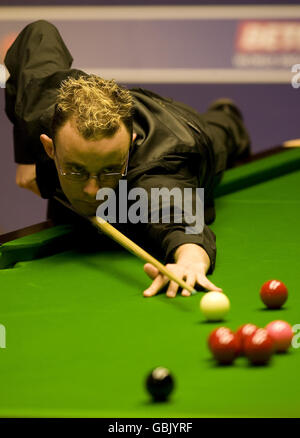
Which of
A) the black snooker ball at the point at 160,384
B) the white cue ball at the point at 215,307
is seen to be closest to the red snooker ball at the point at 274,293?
the white cue ball at the point at 215,307

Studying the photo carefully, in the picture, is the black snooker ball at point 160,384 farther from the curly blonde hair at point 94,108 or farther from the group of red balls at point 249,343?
the curly blonde hair at point 94,108

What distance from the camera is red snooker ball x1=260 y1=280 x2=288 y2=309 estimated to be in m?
2.06

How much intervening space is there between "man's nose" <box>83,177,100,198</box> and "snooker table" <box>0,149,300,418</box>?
27 cm

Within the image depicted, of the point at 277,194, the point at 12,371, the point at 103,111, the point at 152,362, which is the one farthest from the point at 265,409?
the point at 277,194

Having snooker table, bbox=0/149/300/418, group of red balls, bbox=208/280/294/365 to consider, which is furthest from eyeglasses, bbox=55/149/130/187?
group of red balls, bbox=208/280/294/365

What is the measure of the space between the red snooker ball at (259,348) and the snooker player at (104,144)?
0.57m

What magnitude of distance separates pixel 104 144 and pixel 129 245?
0.34m

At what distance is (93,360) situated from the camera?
1.75 m

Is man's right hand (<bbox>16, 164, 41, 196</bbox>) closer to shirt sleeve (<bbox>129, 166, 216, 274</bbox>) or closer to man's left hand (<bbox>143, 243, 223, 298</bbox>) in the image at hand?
shirt sleeve (<bbox>129, 166, 216, 274</bbox>)

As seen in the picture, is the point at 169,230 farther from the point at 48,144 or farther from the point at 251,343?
the point at 251,343

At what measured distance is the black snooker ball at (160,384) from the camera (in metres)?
1.46

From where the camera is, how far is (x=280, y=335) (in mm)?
1728

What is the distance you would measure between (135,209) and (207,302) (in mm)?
830

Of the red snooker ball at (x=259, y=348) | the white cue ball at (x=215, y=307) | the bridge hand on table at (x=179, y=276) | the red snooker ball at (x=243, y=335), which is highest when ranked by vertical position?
the bridge hand on table at (x=179, y=276)
